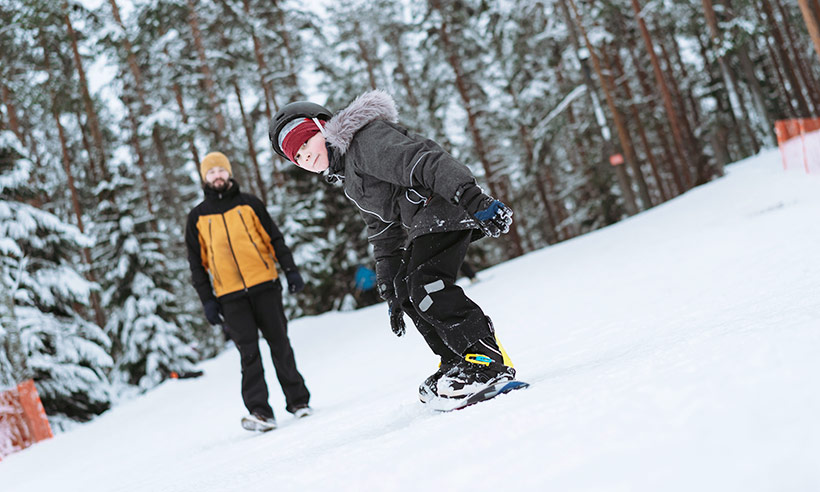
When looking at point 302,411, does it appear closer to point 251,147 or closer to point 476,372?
point 476,372

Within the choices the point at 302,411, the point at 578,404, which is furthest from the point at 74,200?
the point at 578,404

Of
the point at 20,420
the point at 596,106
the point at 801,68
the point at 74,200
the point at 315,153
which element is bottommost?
the point at 20,420

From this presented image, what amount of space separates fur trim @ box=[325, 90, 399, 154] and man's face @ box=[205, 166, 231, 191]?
6.77ft

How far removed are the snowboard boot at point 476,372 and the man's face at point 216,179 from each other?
271 centimetres

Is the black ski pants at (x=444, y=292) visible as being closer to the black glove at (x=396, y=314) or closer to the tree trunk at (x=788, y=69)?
the black glove at (x=396, y=314)

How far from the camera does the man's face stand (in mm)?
4582

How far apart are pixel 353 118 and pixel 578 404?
1.65 meters

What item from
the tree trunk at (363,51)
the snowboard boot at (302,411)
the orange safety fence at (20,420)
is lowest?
the snowboard boot at (302,411)

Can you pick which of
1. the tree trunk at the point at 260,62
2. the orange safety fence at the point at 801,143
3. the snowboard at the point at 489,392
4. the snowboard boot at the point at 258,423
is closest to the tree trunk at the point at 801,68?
the orange safety fence at the point at 801,143

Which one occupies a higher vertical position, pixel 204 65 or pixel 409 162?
pixel 204 65

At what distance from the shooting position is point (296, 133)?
2.94m

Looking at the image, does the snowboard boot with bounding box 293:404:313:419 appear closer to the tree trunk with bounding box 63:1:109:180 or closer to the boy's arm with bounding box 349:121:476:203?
the boy's arm with bounding box 349:121:476:203

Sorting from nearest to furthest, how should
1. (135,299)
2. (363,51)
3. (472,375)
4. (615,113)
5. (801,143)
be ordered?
(472,375) → (801,143) → (135,299) → (615,113) → (363,51)

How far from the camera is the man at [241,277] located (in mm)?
4449
